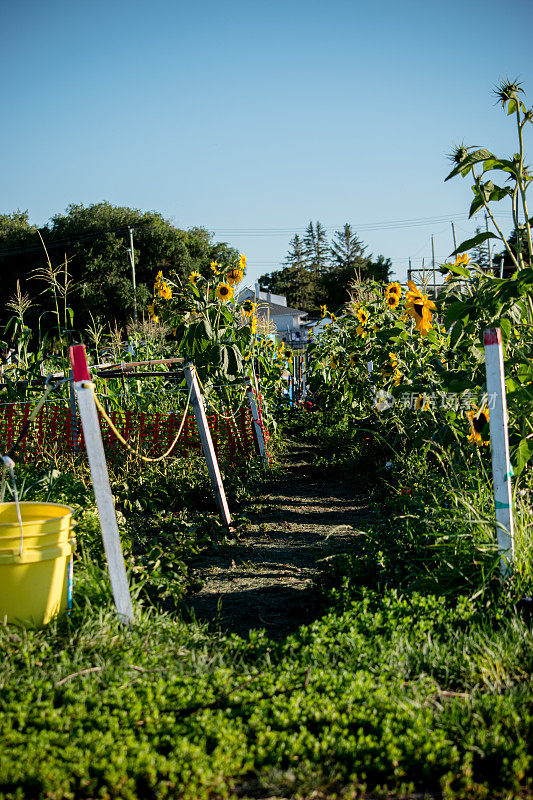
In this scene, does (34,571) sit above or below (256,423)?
below

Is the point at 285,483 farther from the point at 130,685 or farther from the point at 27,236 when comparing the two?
the point at 27,236

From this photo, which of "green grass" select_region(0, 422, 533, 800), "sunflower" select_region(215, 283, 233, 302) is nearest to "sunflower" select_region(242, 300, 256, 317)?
"sunflower" select_region(215, 283, 233, 302)

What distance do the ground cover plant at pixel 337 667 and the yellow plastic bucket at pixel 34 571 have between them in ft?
0.24

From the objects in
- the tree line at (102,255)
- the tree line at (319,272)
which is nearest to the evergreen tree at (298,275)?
the tree line at (319,272)

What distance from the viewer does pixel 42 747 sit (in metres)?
1.95

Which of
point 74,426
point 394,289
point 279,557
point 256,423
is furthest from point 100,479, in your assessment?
point 394,289

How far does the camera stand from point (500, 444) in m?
2.86

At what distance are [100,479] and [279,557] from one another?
164 centimetres

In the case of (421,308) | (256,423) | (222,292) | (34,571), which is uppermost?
(222,292)

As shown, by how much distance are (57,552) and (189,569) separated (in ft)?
3.89

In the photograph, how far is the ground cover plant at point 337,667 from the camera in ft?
6.18

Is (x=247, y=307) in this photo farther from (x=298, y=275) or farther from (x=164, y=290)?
(x=298, y=275)

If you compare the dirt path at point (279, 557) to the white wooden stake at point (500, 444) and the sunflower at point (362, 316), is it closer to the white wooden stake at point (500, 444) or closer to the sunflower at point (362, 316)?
the white wooden stake at point (500, 444)

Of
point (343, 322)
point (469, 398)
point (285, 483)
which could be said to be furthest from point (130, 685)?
point (343, 322)
